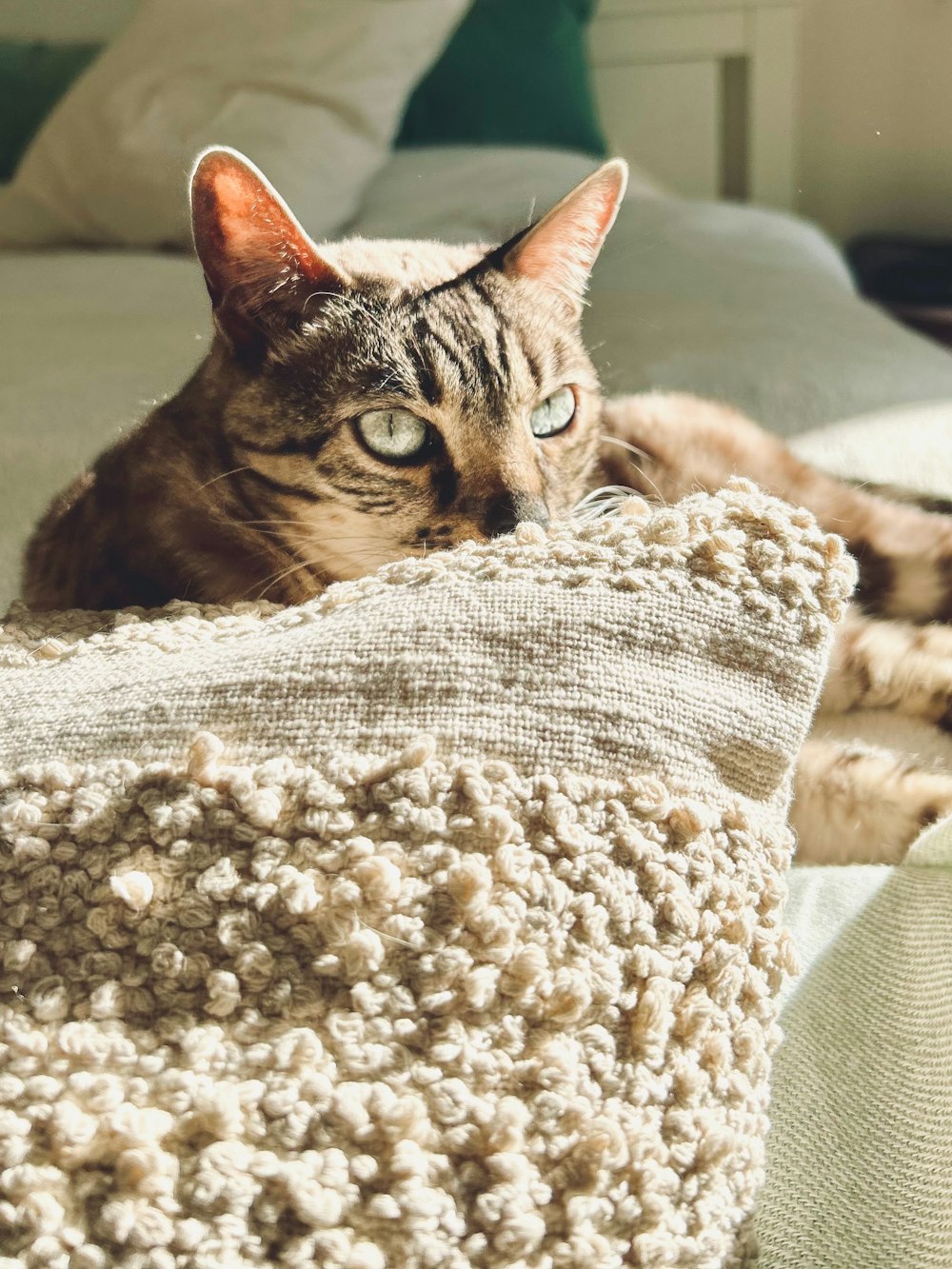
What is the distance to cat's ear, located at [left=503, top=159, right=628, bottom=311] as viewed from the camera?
654mm

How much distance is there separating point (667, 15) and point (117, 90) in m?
0.87

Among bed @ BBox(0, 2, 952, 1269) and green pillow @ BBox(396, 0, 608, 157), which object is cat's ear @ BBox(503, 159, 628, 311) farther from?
green pillow @ BBox(396, 0, 608, 157)

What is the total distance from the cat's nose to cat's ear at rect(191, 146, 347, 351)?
160 millimetres

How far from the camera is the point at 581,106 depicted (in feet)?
5.05

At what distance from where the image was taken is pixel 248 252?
0.57 metres

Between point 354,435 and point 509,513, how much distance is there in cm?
10

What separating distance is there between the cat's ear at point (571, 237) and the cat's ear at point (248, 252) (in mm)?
132

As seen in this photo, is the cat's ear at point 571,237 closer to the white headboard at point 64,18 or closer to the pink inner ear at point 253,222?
the pink inner ear at point 253,222

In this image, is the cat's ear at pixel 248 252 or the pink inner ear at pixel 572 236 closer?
the cat's ear at pixel 248 252

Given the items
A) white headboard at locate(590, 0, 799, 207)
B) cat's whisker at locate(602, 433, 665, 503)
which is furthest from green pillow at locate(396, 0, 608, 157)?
cat's whisker at locate(602, 433, 665, 503)

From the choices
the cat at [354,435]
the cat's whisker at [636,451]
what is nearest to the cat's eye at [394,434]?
the cat at [354,435]

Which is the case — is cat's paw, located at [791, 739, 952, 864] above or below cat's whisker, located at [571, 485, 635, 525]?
below

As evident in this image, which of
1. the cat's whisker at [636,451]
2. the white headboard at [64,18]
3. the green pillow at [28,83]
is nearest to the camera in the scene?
the cat's whisker at [636,451]

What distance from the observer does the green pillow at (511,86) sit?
1483 millimetres
